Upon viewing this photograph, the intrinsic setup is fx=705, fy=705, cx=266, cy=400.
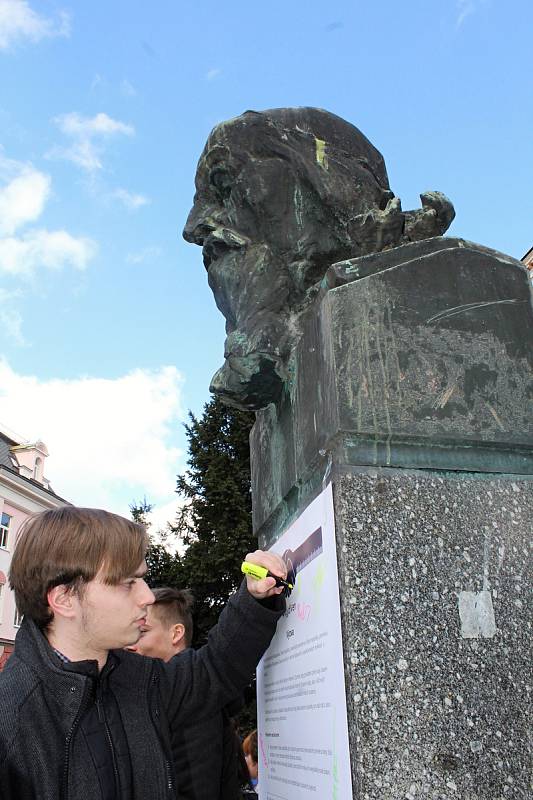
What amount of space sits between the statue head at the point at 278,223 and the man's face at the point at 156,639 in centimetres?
104

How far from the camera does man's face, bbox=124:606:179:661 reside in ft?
9.21

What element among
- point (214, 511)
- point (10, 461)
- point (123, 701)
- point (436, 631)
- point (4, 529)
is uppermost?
point (10, 461)

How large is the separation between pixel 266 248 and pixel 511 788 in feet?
5.43

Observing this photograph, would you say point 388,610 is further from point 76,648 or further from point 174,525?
point 174,525

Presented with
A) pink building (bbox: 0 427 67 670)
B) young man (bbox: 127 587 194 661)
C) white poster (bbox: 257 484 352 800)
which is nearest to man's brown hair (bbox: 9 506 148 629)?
white poster (bbox: 257 484 352 800)

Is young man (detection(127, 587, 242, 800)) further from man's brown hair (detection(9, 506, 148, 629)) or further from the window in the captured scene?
the window

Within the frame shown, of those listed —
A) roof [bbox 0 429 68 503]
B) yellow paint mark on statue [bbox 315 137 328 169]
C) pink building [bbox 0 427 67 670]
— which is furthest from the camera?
roof [bbox 0 429 68 503]

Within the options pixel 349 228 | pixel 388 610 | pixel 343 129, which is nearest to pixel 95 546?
pixel 388 610

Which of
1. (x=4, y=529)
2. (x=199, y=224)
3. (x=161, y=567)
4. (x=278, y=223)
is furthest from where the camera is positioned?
(x=4, y=529)

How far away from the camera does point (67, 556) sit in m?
1.67

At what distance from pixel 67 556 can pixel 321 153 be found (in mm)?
1546

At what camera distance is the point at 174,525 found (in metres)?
18.2

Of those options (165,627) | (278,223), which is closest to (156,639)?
(165,627)

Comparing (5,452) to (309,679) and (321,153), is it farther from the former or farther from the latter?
(309,679)
